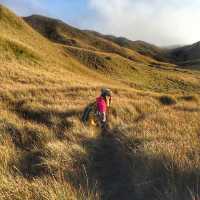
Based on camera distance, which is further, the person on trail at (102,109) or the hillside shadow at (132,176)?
the person on trail at (102,109)

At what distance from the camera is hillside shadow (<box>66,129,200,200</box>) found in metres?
6.13

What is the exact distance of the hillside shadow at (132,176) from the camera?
6.13 meters

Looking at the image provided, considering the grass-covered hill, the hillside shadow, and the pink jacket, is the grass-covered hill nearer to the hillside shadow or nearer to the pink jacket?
the hillside shadow

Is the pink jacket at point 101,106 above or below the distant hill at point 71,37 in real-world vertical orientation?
below

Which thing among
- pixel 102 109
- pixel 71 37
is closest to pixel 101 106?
pixel 102 109

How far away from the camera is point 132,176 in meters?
6.98

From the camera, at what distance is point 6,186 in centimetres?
613

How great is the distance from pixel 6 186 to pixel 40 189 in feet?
1.67

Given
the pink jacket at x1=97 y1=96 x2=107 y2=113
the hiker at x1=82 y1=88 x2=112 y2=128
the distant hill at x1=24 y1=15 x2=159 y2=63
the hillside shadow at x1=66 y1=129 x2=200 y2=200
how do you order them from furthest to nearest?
the distant hill at x1=24 y1=15 x2=159 y2=63, the pink jacket at x1=97 y1=96 x2=107 y2=113, the hiker at x1=82 y1=88 x2=112 y2=128, the hillside shadow at x1=66 y1=129 x2=200 y2=200

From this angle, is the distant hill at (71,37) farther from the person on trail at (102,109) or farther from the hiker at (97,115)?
the hiker at (97,115)

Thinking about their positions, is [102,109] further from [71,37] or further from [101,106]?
[71,37]

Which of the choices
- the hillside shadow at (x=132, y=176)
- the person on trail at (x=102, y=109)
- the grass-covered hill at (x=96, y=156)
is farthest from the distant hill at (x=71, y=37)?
the hillside shadow at (x=132, y=176)

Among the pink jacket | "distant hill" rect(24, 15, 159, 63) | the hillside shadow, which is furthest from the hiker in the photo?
"distant hill" rect(24, 15, 159, 63)

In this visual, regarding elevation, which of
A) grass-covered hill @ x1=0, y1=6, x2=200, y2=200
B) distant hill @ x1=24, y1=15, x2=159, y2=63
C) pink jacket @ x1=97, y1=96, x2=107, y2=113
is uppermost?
distant hill @ x1=24, y1=15, x2=159, y2=63
